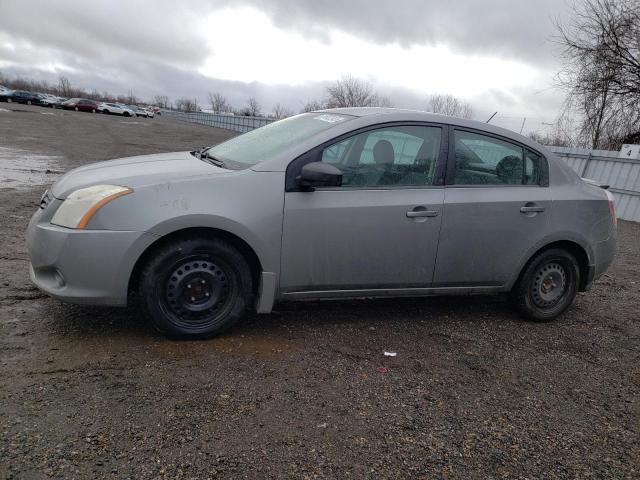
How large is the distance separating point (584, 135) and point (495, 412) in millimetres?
18598

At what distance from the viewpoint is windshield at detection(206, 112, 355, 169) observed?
3709 mm

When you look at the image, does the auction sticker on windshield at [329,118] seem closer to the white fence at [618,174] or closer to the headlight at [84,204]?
the headlight at [84,204]

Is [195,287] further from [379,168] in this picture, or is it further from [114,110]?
[114,110]

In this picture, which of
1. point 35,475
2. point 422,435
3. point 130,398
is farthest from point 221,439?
point 422,435

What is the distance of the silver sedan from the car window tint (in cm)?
1

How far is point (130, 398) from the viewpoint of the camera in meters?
2.75

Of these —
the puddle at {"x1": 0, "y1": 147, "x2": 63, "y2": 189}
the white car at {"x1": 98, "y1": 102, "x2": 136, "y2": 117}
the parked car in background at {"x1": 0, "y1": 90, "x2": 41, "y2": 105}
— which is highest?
the puddle at {"x1": 0, "y1": 147, "x2": 63, "y2": 189}

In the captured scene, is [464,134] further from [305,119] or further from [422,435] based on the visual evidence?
[422,435]

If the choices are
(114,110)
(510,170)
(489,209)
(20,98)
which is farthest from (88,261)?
(114,110)

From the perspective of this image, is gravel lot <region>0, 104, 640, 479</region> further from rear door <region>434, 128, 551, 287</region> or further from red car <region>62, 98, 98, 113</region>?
red car <region>62, 98, 98, 113</region>

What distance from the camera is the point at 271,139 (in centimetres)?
401

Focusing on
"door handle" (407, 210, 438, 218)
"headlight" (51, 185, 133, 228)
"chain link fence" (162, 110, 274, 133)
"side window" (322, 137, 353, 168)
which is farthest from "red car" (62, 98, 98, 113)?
"door handle" (407, 210, 438, 218)

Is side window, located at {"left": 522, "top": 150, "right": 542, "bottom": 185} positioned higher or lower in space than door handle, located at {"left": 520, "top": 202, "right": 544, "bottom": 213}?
higher

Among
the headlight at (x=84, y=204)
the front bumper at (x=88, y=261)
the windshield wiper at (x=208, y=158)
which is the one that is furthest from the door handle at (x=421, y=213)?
the headlight at (x=84, y=204)
